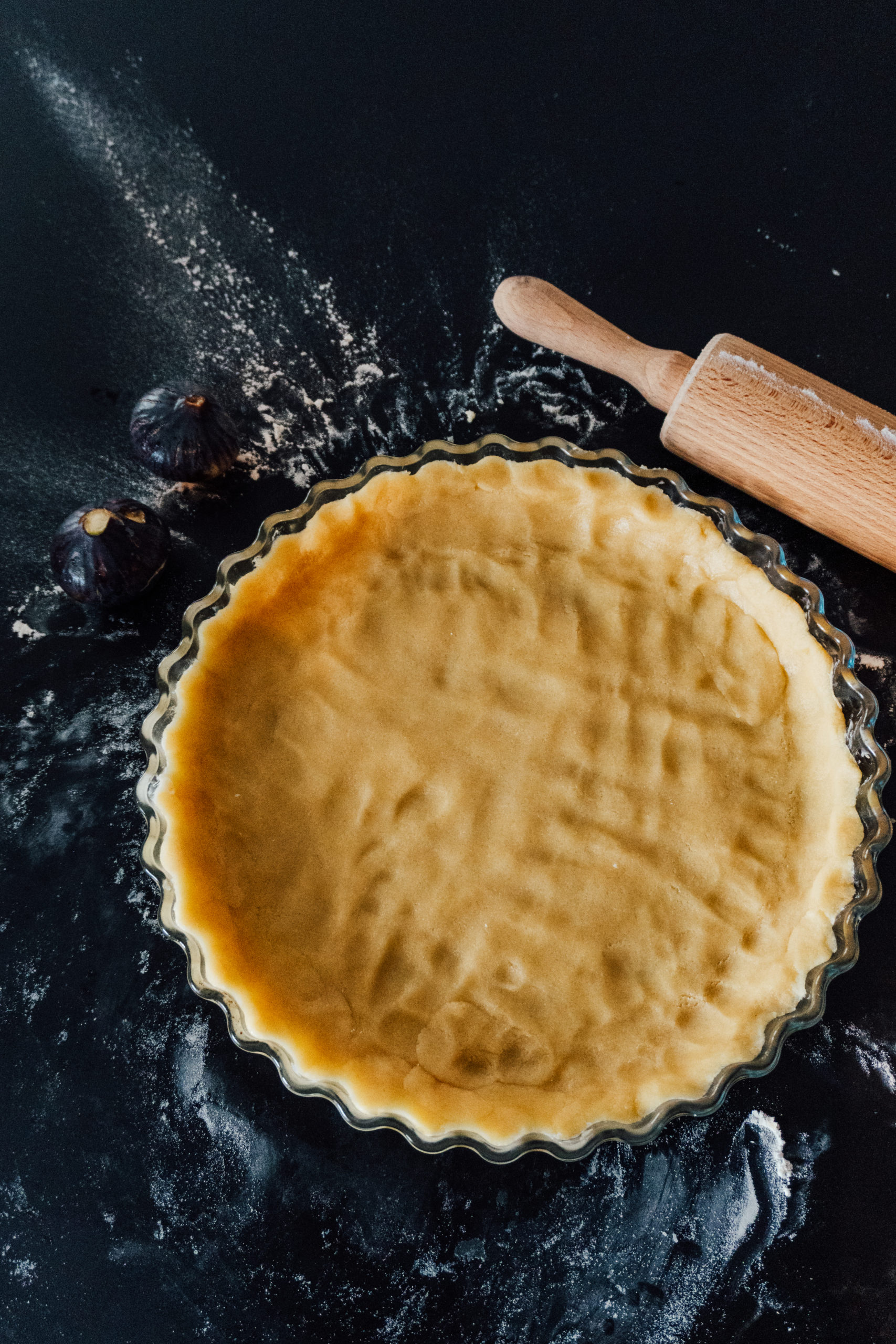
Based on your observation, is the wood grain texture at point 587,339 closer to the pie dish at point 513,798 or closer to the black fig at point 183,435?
the pie dish at point 513,798

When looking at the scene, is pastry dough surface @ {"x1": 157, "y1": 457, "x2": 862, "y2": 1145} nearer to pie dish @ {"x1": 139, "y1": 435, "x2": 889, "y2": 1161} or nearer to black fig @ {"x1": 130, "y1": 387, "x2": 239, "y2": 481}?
pie dish @ {"x1": 139, "y1": 435, "x2": 889, "y2": 1161}

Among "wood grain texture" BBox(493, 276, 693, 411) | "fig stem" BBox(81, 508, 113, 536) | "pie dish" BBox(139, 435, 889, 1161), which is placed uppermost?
"fig stem" BBox(81, 508, 113, 536)

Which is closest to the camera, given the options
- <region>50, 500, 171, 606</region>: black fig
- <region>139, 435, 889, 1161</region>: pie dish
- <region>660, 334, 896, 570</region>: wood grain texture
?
<region>139, 435, 889, 1161</region>: pie dish

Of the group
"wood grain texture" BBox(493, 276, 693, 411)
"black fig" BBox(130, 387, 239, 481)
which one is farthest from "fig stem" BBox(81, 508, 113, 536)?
"wood grain texture" BBox(493, 276, 693, 411)

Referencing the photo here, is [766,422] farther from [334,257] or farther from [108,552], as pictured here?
[108,552]

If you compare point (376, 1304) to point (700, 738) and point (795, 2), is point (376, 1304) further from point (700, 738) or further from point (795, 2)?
point (795, 2)

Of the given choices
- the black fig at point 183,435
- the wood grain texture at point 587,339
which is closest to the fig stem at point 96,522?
the black fig at point 183,435

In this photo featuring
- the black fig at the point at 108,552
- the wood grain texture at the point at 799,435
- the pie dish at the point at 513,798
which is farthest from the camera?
the black fig at the point at 108,552
